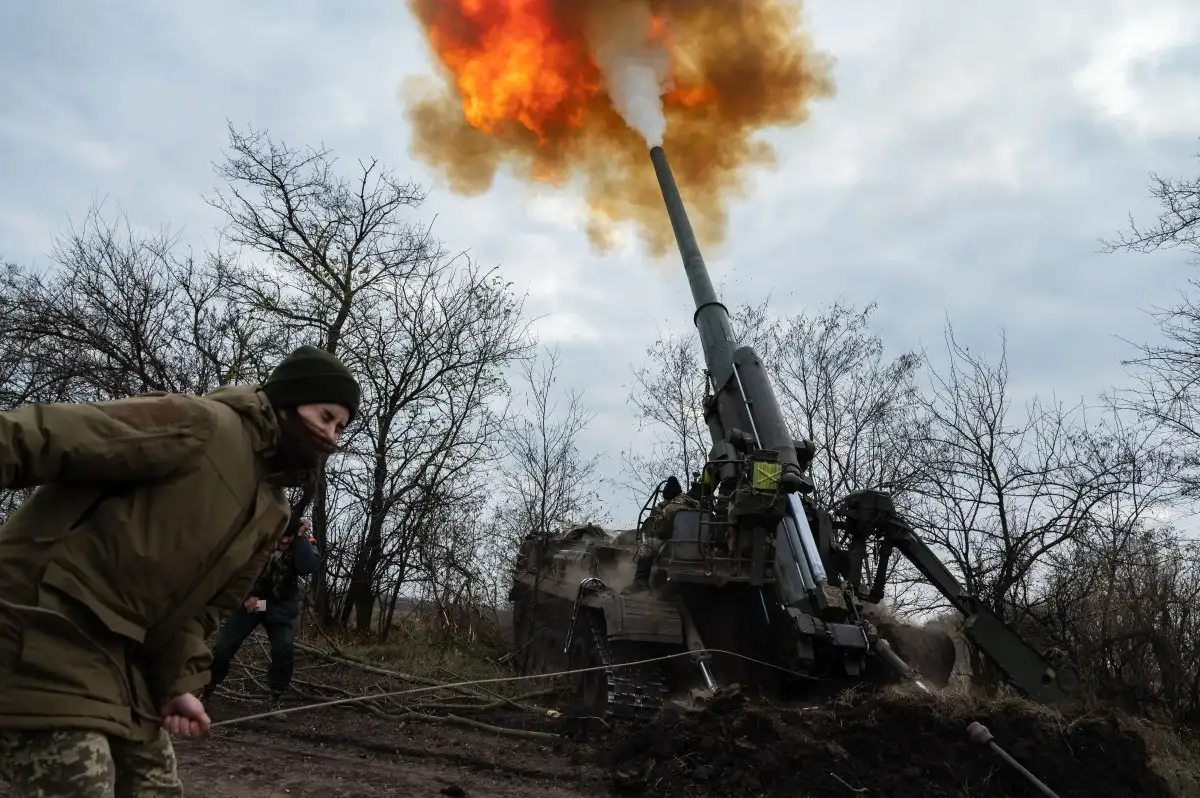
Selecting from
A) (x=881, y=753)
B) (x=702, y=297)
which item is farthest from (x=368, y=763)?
(x=702, y=297)

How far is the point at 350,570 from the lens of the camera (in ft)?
47.5

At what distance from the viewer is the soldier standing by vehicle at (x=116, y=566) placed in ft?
6.78

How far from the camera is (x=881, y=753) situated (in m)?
Result: 6.42

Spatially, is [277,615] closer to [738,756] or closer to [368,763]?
[368,763]

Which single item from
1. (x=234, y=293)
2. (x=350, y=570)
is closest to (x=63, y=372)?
(x=234, y=293)

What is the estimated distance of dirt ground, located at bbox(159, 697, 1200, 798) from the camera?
5.95 m

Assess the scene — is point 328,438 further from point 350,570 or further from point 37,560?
point 350,570

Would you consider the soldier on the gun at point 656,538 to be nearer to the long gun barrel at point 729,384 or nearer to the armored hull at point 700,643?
the armored hull at point 700,643

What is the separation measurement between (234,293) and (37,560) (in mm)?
13627

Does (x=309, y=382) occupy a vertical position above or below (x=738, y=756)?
above

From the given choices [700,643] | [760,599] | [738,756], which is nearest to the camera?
[738,756]

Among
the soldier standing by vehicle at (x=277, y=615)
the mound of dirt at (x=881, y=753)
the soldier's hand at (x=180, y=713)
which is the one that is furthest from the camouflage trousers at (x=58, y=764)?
the soldier standing by vehicle at (x=277, y=615)

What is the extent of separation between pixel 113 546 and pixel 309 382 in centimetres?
67

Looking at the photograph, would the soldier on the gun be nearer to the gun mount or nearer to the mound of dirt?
the gun mount
